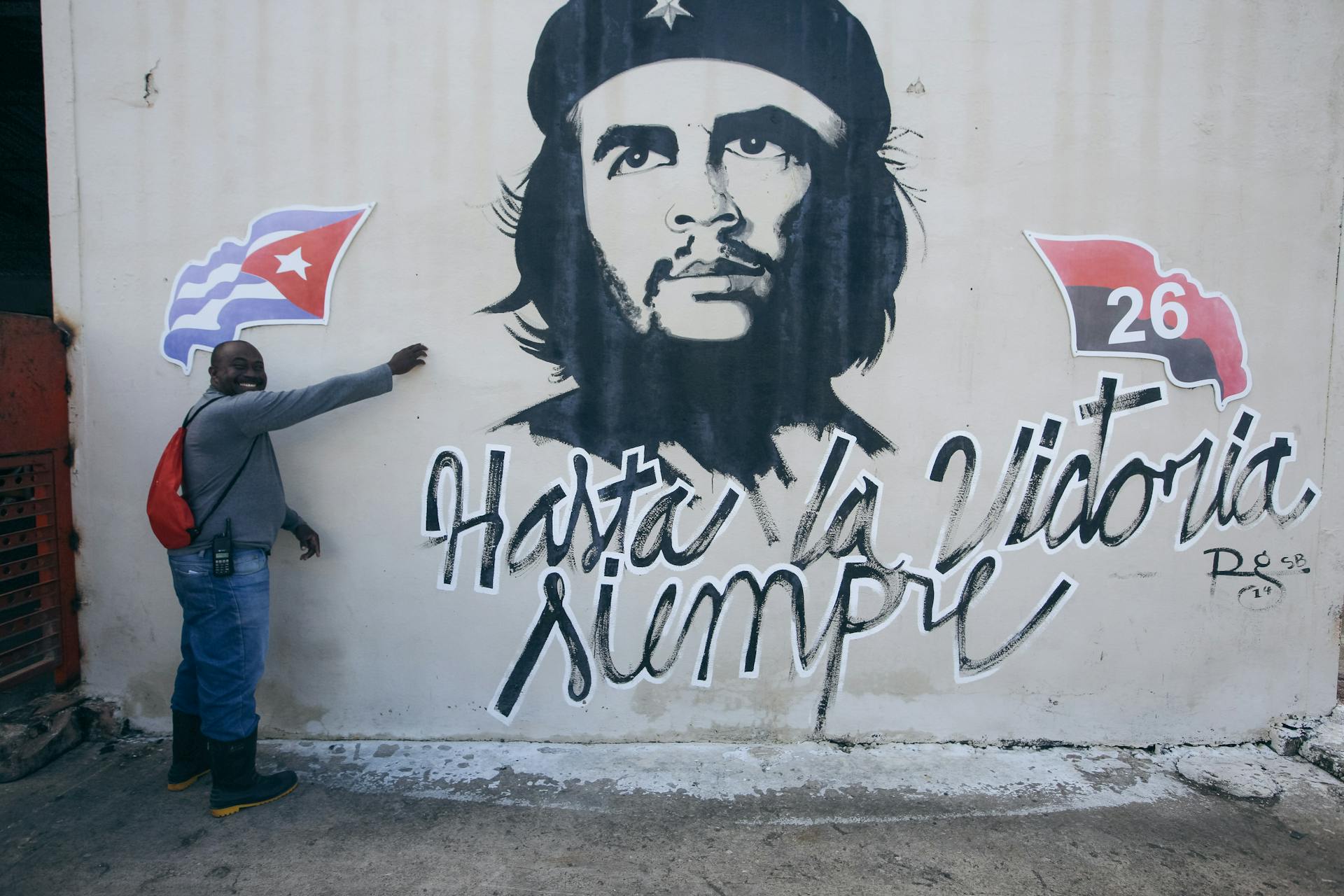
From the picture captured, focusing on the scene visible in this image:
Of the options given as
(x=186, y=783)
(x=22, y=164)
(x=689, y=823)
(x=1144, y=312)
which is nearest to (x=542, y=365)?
(x=689, y=823)

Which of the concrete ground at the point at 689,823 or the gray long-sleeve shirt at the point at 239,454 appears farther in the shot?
the gray long-sleeve shirt at the point at 239,454

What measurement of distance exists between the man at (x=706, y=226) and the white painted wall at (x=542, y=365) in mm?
146

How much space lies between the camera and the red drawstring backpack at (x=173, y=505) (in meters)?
3.01

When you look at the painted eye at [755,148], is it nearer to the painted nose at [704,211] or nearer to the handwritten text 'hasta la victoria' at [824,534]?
the painted nose at [704,211]

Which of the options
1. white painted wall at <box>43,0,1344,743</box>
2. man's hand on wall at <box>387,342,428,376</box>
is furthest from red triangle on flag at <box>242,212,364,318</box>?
man's hand on wall at <box>387,342,428,376</box>

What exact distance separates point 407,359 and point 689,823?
94.0 inches

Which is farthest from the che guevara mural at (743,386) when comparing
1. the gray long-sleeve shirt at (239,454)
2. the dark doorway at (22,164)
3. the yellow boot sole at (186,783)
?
the dark doorway at (22,164)

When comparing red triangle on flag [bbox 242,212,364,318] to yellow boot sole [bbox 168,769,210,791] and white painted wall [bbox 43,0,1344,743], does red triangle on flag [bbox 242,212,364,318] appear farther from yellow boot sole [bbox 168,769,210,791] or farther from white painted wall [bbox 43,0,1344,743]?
yellow boot sole [bbox 168,769,210,791]

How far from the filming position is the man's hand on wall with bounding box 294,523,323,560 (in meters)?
3.52

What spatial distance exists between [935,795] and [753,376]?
206cm

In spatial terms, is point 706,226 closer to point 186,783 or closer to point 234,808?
point 234,808

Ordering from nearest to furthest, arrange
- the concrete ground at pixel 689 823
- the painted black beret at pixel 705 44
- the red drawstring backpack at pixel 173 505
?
the concrete ground at pixel 689 823
the red drawstring backpack at pixel 173 505
the painted black beret at pixel 705 44

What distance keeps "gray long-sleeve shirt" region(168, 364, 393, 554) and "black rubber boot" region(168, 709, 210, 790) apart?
784 millimetres

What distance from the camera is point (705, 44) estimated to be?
140 inches
